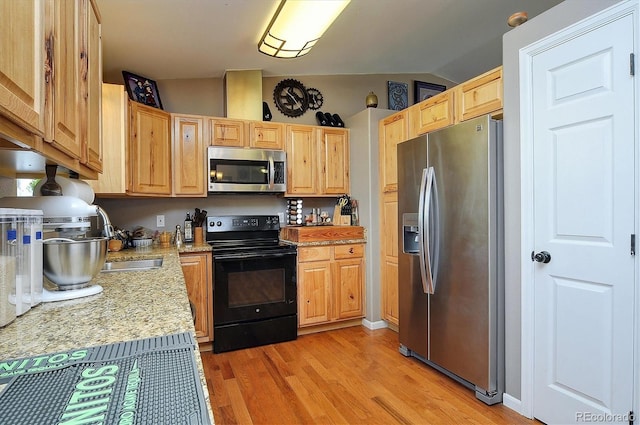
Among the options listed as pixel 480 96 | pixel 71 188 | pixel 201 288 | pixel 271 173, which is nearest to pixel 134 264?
pixel 201 288

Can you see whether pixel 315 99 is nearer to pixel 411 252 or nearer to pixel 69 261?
pixel 411 252

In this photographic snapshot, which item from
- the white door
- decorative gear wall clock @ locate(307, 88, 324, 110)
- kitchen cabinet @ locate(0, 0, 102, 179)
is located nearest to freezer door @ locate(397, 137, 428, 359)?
the white door

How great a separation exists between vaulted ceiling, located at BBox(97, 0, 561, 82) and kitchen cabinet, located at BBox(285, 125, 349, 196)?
0.68 metres

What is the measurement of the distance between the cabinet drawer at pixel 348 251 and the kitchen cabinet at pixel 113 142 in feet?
6.24

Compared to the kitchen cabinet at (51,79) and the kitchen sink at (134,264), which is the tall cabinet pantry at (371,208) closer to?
the kitchen sink at (134,264)

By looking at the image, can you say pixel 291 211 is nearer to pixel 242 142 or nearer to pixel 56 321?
pixel 242 142

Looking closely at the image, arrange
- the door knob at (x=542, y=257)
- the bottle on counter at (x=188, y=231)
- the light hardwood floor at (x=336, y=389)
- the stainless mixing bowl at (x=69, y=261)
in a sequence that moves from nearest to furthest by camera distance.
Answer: the stainless mixing bowl at (x=69, y=261) → the door knob at (x=542, y=257) → the light hardwood floor at (x=336, y=389) → the bottle on counter at (x=188, y=231)

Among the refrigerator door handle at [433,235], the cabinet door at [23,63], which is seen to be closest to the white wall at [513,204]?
the refrigerator door handle at [433,235]

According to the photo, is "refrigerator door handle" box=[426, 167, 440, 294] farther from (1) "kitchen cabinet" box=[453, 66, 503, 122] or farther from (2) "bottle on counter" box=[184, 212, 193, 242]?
(2) "bottle on counter" box=[184, 212, 193, 242]

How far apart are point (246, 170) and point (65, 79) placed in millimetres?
2246

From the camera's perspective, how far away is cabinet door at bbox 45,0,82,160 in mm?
904

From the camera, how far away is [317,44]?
297 centimetres

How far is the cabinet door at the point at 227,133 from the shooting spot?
317 centimetres

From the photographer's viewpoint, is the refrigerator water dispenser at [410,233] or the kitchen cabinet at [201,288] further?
the kitchen cabinet at [201,288]
